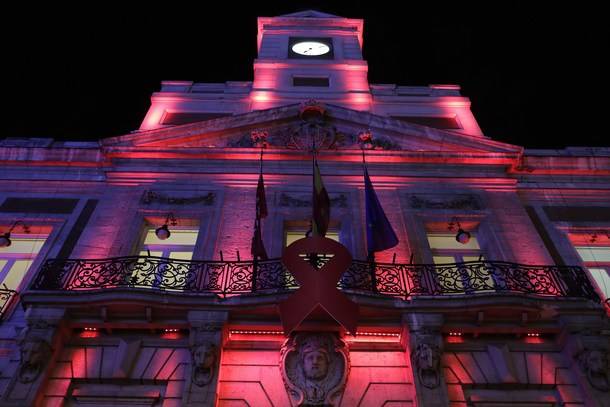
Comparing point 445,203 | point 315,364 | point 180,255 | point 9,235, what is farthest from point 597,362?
point 9,235

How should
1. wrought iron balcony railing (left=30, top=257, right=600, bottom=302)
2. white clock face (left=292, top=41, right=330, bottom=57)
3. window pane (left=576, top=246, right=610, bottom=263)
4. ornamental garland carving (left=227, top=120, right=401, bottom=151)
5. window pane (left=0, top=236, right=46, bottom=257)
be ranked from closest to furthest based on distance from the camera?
wrought iron balcony railing (left=30, top=257, right=600, bottom=302), window pane (left=0, top=236, right=46, bottom=257), window pane (left=576, top=246, right=610, bottom=263), ornamental garland carving (left=227, top=120, right=401, bottom=151), white clock face (left=292, top=41, right=330, bottom=57)

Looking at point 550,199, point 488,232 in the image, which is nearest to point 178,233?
point 488,232

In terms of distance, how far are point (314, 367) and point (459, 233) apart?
471cm

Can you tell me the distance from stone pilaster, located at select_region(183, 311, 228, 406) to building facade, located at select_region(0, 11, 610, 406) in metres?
0.03

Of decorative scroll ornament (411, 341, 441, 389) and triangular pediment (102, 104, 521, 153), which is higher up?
triangular pediment (102, 104, 521, 153)

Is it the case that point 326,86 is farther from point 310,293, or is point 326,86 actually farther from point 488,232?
point 310,293

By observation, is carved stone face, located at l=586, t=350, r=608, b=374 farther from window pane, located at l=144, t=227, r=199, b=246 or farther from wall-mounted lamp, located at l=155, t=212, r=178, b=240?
wall-mounted lamp, located at l=155, t=212, r=178, b=240

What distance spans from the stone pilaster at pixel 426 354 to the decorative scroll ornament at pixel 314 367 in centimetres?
105

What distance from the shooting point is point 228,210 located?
39.4 ft

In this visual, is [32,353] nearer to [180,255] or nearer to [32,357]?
[32,357]

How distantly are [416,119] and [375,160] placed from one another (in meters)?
3.33

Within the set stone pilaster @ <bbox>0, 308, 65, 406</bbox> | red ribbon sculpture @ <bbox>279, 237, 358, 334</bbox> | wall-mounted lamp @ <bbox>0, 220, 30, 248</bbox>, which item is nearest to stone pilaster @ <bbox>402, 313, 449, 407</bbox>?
red ribbon sculpture @ <bbox>279, 237, 358, 334</bbox>

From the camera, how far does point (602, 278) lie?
1124cm

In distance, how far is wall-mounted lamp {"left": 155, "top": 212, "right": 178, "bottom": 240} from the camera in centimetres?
1131
